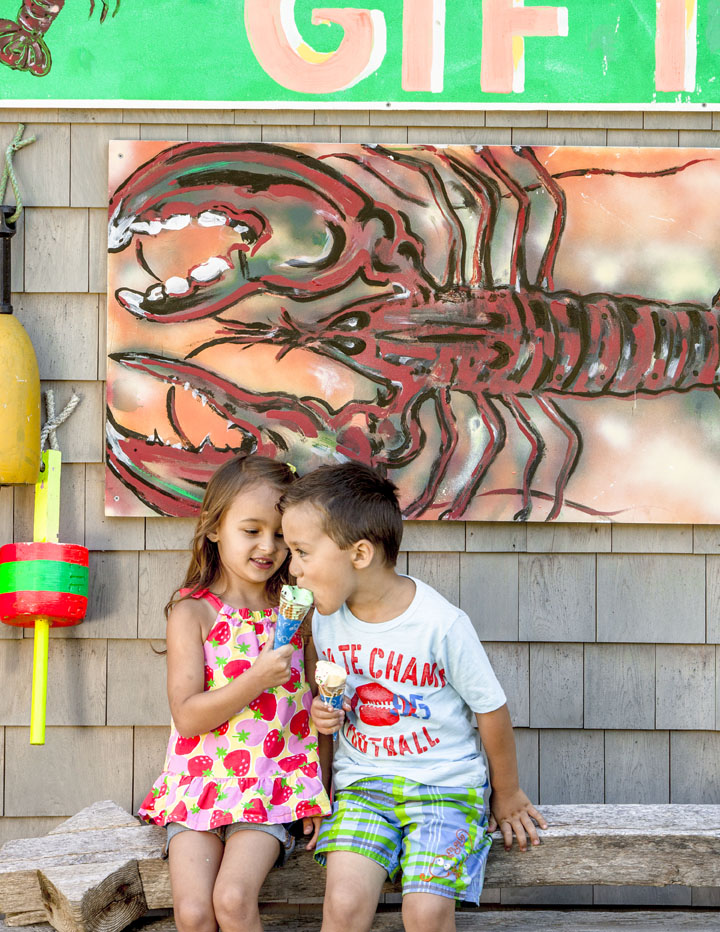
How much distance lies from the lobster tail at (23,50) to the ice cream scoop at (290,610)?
1.89m

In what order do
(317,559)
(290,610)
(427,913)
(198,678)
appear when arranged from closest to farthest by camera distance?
1. (427,913)
2. (290,610)
3. (317,559)
4. (198,678)

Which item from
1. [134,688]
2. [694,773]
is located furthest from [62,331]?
[694,773]

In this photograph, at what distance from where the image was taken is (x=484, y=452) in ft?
10.1

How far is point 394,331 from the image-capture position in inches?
122

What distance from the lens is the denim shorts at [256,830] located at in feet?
8.01

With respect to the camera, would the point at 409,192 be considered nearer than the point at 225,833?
No

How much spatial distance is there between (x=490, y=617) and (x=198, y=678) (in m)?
1.01

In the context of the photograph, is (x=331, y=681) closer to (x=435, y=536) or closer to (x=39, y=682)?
(x=435, y=536)

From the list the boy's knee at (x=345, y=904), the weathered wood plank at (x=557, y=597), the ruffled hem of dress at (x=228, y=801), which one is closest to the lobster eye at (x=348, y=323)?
the weathered wood plank at (x=557, y=597)

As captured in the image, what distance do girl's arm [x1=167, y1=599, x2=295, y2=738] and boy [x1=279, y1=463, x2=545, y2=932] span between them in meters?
0.15

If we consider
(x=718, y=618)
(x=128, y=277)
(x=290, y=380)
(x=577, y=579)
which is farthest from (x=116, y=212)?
(x=718, y=618)

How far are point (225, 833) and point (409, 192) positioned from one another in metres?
1.95

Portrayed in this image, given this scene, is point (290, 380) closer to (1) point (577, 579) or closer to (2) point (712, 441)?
(1) point (577, 579)

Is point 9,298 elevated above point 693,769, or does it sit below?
above
